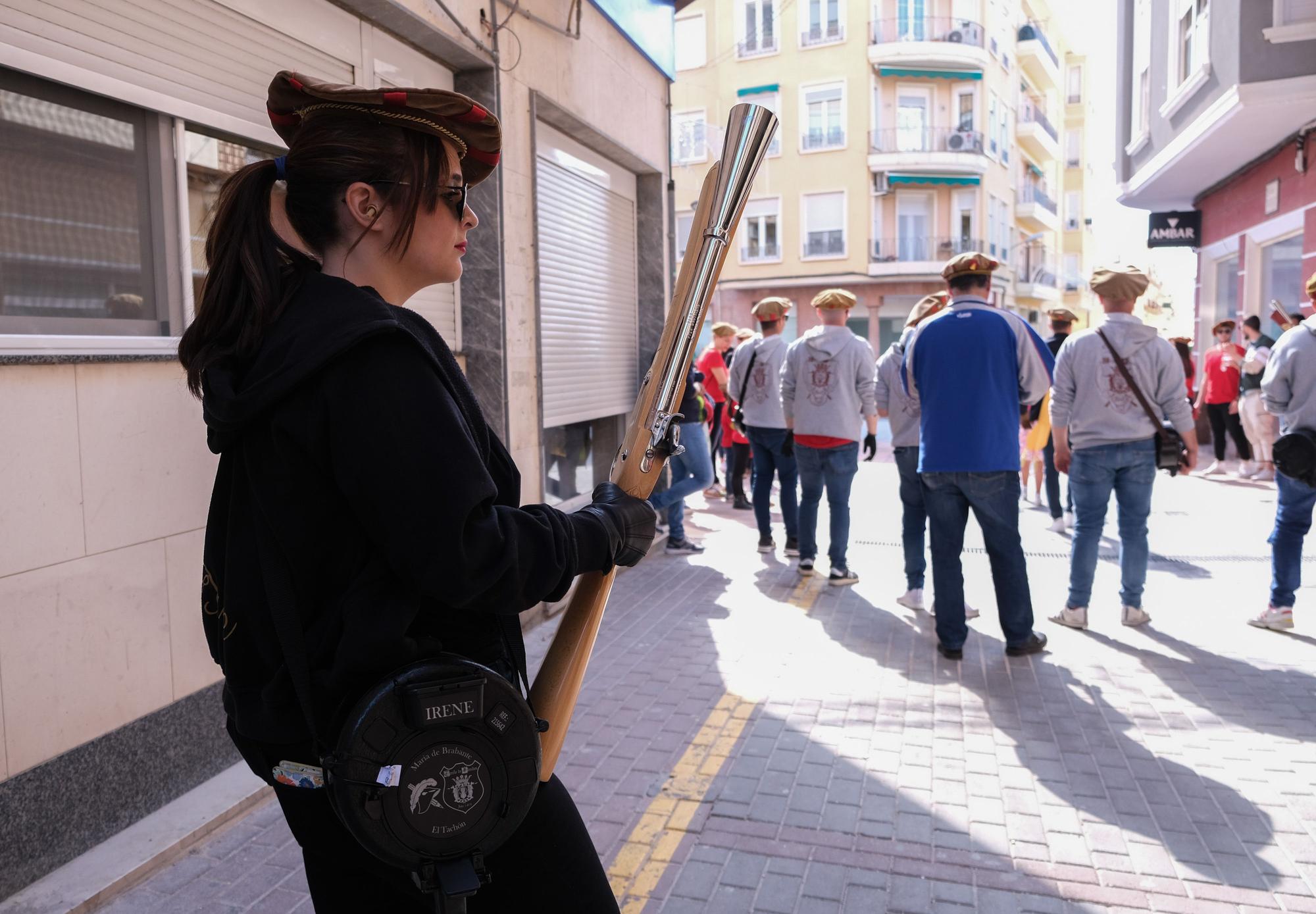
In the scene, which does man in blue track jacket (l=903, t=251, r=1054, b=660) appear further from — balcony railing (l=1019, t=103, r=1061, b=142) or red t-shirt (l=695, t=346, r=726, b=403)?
balcony railing (l=1019, t=103, r=1061, b=142)

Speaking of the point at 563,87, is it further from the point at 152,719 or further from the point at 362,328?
the point at 362,328

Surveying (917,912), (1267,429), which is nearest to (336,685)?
(917,912)

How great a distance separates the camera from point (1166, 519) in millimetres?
9891

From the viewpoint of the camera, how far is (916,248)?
3544cm

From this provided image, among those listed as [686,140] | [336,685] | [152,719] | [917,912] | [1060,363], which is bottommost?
[917,912]

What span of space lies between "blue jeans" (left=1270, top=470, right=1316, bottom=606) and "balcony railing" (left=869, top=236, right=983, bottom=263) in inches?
1180

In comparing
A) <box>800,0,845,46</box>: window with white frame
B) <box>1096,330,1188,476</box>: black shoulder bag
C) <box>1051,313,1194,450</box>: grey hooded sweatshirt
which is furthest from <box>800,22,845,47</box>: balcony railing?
<box>1096,330,1188,476</box>: black shoulder bag

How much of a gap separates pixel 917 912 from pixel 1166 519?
8.01 meters

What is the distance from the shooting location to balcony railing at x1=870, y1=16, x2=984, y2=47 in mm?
34344

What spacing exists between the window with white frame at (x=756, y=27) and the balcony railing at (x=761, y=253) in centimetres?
659

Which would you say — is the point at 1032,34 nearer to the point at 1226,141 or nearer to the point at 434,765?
the point at 1226,141

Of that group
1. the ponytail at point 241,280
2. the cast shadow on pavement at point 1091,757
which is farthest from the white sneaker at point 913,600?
the ponytail at point 241,280

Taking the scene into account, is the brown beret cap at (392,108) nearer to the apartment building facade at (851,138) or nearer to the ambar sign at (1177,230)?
the ambar sign at (1177,230)

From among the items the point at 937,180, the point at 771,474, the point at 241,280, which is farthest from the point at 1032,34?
the point at 241,280
